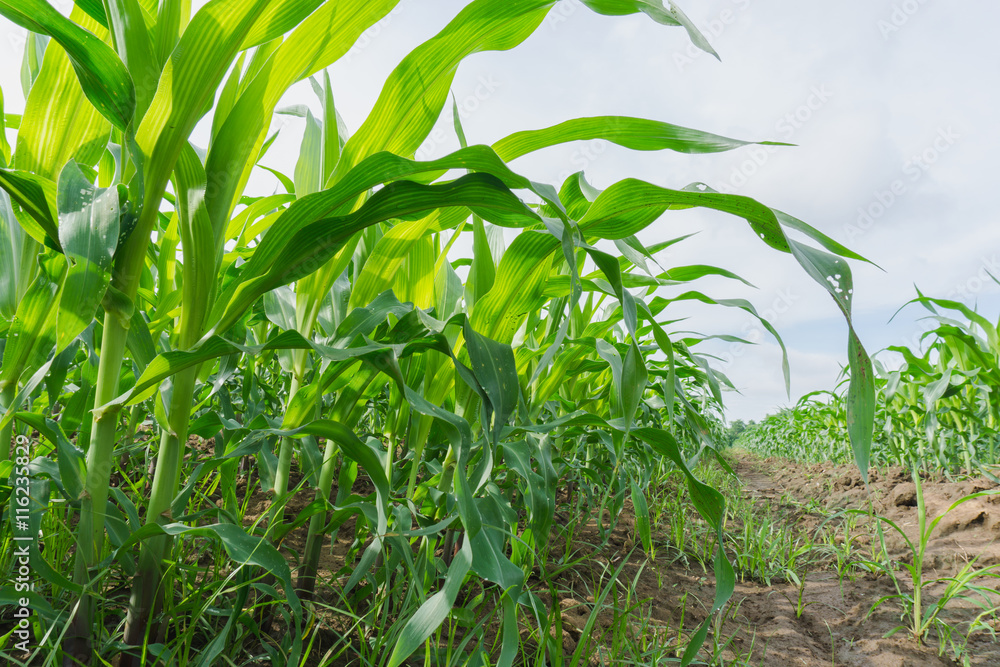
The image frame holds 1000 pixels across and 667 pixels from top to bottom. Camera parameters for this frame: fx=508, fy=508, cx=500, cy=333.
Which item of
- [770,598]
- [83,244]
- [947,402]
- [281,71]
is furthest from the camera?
[947,402]

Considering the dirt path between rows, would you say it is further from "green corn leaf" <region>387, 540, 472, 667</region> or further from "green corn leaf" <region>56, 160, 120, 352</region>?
"green corn leaf" <region>56, 160, 120, 352</region>

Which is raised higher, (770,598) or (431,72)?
(431,72)

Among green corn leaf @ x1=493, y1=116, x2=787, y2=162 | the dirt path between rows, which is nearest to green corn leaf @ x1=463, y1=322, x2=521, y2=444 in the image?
green corn leaf @ x1=493, y1=116, x2=787, y2=162

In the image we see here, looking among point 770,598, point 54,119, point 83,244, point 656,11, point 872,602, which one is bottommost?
point 770,598

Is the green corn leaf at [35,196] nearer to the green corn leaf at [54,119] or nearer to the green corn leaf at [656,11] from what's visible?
the green corn leaf at [54,119]

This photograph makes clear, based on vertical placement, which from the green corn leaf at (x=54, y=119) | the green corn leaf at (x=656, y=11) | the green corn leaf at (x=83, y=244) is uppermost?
the green corn leaf at (x=656, y=11)

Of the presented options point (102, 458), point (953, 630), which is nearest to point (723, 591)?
point (102, 458)

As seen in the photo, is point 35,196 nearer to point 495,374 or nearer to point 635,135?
point 495,374

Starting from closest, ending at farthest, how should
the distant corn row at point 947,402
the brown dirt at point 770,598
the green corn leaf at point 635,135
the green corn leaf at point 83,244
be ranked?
the green corn leaf at point 83,244 < the green corn leaf at point 635,135 < the brown dirt at point 770,598 < the distant corn row at point 947,402

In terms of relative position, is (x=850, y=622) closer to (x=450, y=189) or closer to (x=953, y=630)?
(x=953, y=630)

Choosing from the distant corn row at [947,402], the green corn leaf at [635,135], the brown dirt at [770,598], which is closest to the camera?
the green corn leaf at [635,135]

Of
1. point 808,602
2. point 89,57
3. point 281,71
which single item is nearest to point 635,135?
point 281,71

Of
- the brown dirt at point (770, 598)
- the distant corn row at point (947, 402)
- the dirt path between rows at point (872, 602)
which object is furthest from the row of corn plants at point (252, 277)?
the distant corn row at point (947, 402)

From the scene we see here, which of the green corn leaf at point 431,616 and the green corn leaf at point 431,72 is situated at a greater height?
the green corn leaf at point 431,72
